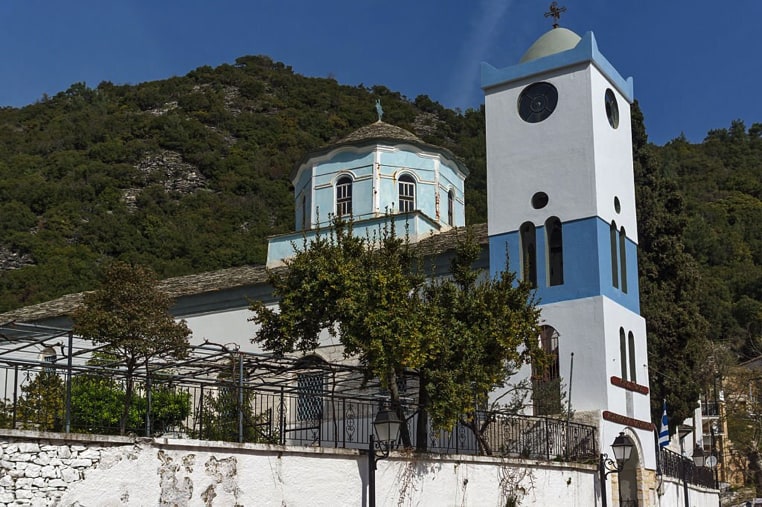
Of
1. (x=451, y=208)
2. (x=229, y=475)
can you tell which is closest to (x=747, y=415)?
(x=451, y=208)

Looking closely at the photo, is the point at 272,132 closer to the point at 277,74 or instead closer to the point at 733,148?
the point at 277,74

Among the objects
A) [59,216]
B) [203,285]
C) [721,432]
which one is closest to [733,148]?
[721,432]

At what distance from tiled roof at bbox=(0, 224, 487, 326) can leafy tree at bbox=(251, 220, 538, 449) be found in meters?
7.52

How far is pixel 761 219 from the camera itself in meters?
66.9

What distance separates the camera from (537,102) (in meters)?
25.5

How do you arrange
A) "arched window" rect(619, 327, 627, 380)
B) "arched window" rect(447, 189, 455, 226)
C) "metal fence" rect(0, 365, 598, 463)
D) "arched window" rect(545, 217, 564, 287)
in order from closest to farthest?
"metal fence" rect(0, 365, 598, 463) → "arched window" rect(619, 327, 627, 380) → "arched window" rect(545, 217, 564, 287) → "arched window" rect(447, 189, 455, 226)

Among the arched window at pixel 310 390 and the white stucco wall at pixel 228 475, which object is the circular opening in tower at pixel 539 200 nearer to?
the arched window at pixel 310 390

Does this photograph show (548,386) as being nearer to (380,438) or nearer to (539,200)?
(539,200)

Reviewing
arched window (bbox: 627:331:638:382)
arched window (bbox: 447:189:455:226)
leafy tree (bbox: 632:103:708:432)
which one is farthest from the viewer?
arched window (bbox: 447:189:455:226)

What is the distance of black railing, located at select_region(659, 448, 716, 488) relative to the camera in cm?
2654

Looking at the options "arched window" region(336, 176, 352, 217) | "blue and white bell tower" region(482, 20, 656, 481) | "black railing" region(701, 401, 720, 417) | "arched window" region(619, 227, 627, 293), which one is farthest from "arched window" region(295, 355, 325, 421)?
"black railing" region(701, 401, 720, 417)

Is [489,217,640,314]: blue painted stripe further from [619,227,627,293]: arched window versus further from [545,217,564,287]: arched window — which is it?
[619,227,627,293]: arched window

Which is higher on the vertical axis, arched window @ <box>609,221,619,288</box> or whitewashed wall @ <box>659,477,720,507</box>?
arched window @ <box>609,221,619,288</box>

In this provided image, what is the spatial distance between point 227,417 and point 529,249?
11165mm
